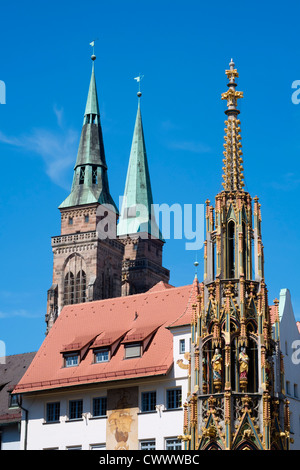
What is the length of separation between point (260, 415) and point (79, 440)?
16.6 metres

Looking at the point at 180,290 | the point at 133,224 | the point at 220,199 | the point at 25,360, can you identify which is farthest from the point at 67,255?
the point at 220,199

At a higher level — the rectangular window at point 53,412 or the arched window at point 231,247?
the arched window at point 231,247

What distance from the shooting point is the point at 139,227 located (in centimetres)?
11300

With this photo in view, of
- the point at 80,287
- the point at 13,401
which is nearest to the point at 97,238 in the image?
the point at 80,287

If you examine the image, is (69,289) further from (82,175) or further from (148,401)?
(148,401)

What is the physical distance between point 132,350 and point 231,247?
47.0 feet

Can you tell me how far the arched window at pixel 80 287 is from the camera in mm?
99625

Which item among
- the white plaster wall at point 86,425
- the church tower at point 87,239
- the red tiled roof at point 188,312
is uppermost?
the church tower at point 87,239

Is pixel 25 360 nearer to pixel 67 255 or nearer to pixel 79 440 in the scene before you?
pixel 79 440

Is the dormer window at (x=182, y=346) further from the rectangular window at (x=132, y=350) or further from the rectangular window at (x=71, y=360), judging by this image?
the rectangular window at (x=71, y=360)

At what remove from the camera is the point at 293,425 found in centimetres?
4853

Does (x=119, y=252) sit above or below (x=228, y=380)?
above

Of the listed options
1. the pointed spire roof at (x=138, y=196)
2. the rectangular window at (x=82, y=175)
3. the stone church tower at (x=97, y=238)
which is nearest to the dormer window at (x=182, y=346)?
the stone church tower at (x=97, y=238)

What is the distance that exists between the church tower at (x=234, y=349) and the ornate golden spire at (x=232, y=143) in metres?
0.49
